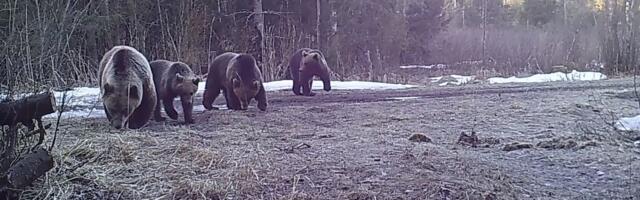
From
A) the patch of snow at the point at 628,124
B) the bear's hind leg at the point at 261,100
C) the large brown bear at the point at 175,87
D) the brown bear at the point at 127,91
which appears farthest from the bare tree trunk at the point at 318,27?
the patch of snow at the point at 628,124

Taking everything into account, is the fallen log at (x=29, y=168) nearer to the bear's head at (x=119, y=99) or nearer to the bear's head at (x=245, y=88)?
the bear's head at (x=119, y=99)

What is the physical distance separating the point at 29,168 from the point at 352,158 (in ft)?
9.49

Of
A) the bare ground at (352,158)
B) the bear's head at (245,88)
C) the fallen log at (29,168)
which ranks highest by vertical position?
the bear's head at (245,88)

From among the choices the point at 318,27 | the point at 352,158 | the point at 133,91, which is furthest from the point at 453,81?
the point at 352,158

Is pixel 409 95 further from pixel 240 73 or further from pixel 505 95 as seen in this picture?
pixel 240 73

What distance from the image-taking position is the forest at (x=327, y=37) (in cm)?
1734

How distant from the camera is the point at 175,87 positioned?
963cm

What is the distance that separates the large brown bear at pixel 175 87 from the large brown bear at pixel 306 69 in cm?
415

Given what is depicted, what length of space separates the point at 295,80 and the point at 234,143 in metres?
7.05

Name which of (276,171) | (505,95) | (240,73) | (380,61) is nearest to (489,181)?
(276,171)

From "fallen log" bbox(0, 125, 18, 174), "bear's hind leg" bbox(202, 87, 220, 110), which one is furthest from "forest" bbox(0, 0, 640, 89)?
"bear's hind leg" bbox(202, 87, 220, 110)

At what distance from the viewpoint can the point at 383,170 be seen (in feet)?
18.7

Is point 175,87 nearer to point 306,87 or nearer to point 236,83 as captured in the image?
point 236,83

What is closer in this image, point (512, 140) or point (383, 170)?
point (383, 170)
